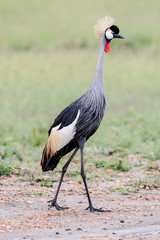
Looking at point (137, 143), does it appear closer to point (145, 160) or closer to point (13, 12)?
point (145, 160)

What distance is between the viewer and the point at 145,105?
13266mm

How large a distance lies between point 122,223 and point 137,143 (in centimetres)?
356

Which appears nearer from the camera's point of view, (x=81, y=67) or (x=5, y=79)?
(x=5, y=79)

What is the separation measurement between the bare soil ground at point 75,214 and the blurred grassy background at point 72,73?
1031 millimetres

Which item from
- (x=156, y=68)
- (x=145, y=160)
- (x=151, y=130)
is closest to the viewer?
(x=145, y=160)

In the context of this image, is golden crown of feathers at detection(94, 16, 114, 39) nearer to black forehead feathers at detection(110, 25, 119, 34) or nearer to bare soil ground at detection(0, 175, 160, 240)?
black forehead feathers at detection(110, 25, 119, 34)

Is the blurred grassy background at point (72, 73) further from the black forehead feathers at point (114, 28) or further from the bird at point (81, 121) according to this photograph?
the black forehead feathers at point (114, 28)

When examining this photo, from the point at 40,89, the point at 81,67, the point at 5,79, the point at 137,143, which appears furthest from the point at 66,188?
the point at 81,67

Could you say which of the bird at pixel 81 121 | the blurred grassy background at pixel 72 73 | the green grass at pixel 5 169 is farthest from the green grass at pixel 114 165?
the bird at pixel 81 121

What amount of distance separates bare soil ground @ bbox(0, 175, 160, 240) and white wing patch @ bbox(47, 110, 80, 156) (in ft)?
2.10

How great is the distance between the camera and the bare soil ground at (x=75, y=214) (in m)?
4.77

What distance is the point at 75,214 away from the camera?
539cm

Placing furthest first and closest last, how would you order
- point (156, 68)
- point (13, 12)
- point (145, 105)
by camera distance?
point (13, 12)
point (156, 68)
point (145, 105)

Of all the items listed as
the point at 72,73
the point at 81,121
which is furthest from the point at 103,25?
the point at 72,73
